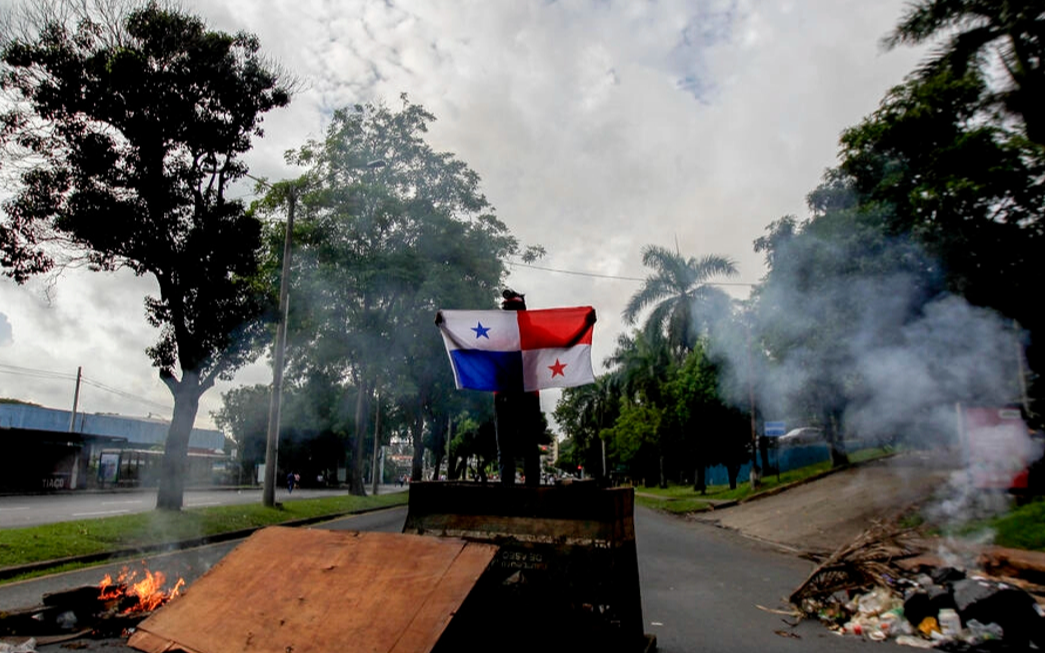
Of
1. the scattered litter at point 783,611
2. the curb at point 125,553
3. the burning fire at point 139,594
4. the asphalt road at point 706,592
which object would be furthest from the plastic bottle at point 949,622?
the burning fire at point 139,594

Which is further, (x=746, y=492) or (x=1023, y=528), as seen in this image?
(x=746, y=492)

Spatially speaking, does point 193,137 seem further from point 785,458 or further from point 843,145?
point 785,458

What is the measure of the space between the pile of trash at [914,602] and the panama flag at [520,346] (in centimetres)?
369

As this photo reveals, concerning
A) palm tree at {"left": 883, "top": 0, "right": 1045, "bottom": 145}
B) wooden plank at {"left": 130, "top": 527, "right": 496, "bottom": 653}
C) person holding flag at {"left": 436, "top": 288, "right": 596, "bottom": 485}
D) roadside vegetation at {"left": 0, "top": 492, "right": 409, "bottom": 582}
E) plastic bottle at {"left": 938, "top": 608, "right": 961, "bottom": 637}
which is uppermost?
palm tree at {"left": 883, "top": 0, "right": 1045, "bottom": 145}

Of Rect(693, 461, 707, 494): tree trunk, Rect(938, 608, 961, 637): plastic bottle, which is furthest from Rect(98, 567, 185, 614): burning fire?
Rect(693, 461, 707, 494): tree trunk

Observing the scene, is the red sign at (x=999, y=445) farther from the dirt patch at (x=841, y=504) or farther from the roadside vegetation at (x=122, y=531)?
the roadside vegetation at (x=122, y=531)

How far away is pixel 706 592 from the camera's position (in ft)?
24.9

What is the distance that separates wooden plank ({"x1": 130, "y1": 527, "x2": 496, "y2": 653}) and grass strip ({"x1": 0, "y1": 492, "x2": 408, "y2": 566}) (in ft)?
24.6

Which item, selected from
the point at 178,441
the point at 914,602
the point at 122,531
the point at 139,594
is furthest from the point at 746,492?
the point at 139,594

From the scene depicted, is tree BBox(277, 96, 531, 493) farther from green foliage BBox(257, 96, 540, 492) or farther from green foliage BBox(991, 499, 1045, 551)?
green foliage BBox(991, 499, 1045, 551)

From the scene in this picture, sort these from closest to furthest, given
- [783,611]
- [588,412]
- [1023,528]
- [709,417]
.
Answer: [783,611] < [1023,528] < [709,417] < [588,412]

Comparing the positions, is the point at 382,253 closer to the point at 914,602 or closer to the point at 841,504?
the point at 841,504

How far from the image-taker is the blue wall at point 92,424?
123 ft

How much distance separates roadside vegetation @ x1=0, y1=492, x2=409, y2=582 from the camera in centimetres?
906
